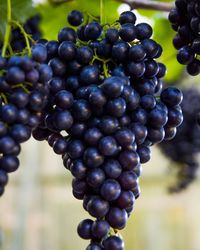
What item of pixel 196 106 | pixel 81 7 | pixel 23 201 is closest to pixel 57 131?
pixel 81 7

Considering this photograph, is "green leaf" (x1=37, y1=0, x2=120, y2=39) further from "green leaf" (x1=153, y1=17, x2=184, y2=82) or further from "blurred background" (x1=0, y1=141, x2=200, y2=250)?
"blurred background" (x1=0, y1=141, x2=200, y2=250)

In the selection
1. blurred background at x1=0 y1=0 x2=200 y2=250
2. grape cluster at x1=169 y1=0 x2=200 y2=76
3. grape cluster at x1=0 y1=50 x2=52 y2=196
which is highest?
blurred background at x1=0 y1=0 x2=200 y2=250

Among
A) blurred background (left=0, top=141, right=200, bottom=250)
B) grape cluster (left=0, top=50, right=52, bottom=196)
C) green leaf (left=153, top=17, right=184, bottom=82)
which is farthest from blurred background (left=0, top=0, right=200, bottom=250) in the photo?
grape cluster (left=0, top=50, right=52, bottom=196)

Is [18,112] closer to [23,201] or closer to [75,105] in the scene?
[75,105]

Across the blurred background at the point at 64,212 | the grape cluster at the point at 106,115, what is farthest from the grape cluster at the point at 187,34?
the blurred background at the point at 64,212

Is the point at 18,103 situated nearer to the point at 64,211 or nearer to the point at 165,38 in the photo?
the point at 165,38

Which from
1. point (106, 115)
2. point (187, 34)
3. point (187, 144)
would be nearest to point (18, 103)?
point (106, 115)
